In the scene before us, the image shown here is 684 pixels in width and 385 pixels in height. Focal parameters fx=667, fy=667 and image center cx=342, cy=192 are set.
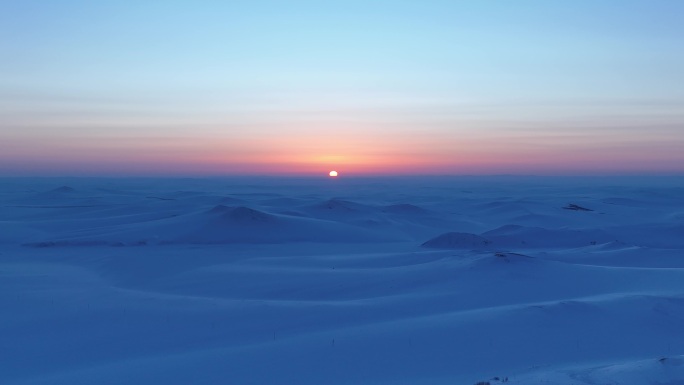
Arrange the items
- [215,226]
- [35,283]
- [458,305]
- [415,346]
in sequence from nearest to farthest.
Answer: [415,346], [458,305], [35,283], [215,226]

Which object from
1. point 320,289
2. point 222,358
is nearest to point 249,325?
point 222,358

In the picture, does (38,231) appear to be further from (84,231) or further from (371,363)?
(371,363)

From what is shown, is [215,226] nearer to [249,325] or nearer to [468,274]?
[468,274]

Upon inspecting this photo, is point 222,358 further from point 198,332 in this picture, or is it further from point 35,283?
point 35,283

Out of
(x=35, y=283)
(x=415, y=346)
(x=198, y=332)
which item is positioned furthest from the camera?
(x=35, y=283)

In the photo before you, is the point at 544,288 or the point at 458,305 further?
the point at 544,288

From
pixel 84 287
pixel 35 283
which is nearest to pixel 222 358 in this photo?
pixel 84 287

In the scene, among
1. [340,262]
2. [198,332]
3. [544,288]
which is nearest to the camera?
[198,332]

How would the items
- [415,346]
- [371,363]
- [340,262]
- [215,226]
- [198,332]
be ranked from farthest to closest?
[215,226]
[340,262]
[198,332]
[415,346]
[371,363]

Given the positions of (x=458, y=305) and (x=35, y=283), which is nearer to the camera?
(x=458, y=305)
